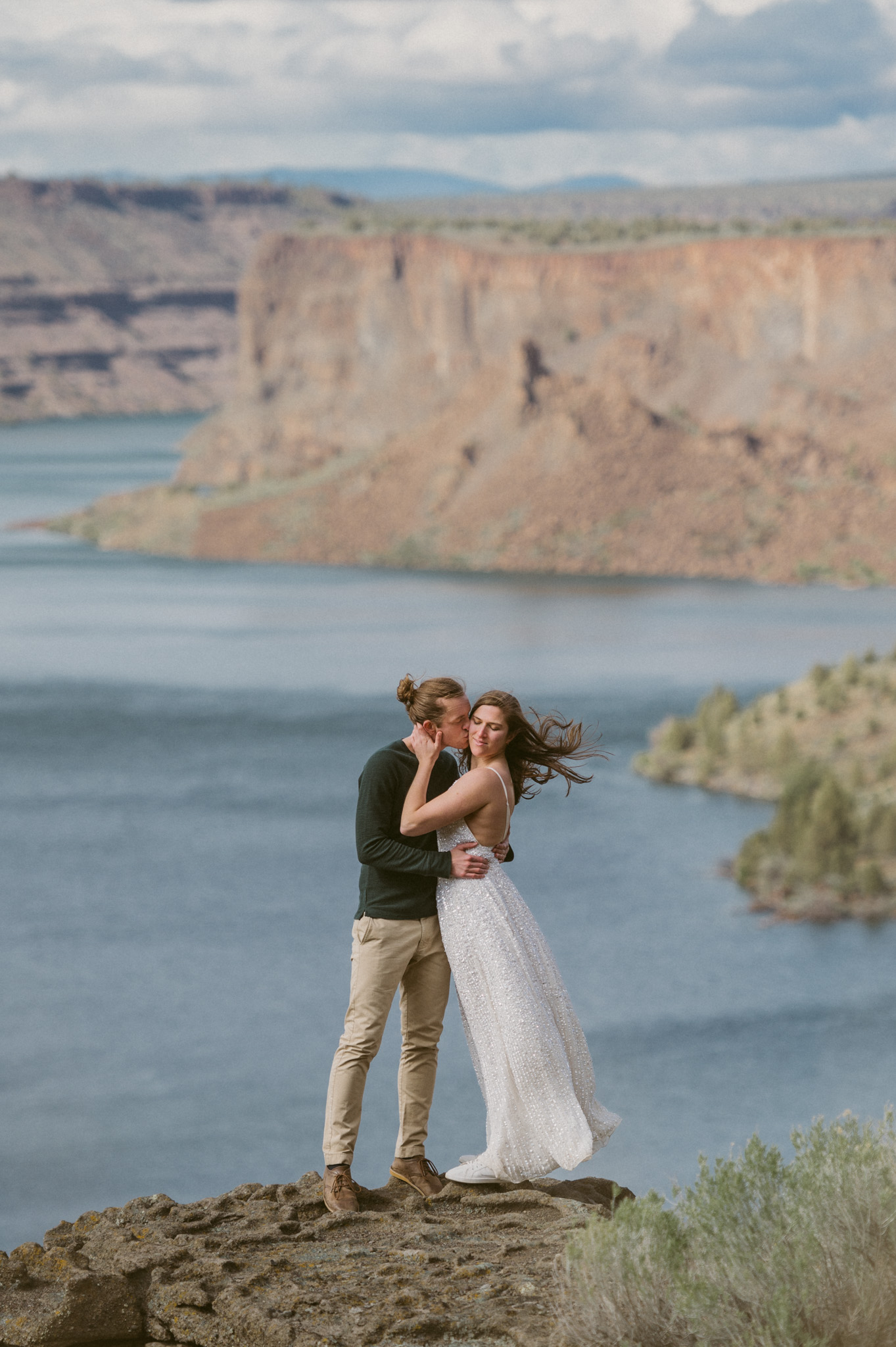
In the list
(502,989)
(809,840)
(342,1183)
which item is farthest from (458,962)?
(809,840)

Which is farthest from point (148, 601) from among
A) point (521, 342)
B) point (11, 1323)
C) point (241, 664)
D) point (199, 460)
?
point (11, 1323)

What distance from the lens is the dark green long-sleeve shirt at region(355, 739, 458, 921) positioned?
279 inches

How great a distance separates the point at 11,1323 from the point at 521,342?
87017mm

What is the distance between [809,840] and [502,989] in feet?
114

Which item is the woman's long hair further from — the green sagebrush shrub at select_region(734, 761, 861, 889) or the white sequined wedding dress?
the green sagebrush shrub at select_region(734, 761, 861, 889)

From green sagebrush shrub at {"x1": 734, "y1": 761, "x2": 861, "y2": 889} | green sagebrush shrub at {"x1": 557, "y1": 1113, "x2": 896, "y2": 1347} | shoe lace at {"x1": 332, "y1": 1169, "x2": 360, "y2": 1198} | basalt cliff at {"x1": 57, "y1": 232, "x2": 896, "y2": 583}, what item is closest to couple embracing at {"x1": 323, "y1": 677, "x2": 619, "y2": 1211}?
shoe lace at {"x1": 332, "y1": 1169, "x2": 360, "y2": 1198}

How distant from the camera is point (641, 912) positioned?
131 feet

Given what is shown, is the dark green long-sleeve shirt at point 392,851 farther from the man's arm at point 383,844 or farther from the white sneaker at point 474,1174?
the white sneaker at point 474,1174

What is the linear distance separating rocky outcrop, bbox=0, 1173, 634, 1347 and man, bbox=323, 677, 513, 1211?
0.25 meters

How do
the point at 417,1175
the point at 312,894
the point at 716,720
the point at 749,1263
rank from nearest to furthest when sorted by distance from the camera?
1. the point at 749,1263
2. the point at 417,1175
3. the point at 312,894
4. the point at 716,720

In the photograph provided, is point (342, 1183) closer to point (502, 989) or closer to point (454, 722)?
point (502, 989)

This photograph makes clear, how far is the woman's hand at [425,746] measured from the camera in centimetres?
710

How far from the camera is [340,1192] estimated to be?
6988 millimetres

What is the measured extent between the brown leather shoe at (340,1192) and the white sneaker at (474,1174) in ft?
1.43
